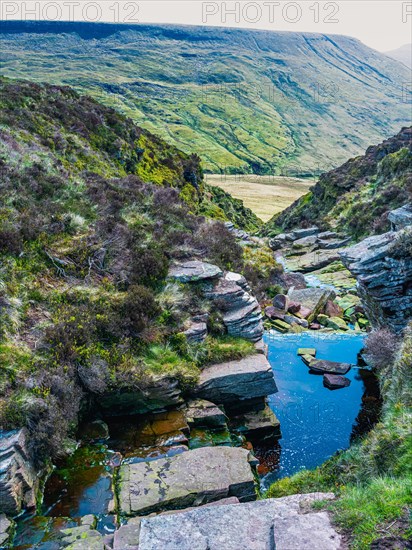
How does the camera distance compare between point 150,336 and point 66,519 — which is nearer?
point 66,519

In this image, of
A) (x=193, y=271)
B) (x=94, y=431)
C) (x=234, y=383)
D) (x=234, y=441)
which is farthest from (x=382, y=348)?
(x=94, y=431)

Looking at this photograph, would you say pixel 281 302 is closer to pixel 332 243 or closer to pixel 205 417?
pixel 205 417

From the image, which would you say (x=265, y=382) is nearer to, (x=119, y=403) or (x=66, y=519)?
(x=119, y=403)

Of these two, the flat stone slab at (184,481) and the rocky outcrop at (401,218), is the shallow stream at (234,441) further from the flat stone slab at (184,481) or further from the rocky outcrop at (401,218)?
the rocky outcrop at (401,218)

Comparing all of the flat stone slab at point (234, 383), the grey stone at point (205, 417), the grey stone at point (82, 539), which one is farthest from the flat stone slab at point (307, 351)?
the grey stone at point (82, 539)

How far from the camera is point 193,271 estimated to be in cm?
2086

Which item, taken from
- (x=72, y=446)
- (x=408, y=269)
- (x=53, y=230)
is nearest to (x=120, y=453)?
(x=72, y=446)

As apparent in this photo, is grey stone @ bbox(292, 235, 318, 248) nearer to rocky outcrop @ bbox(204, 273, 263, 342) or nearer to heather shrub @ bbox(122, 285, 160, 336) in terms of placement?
rocky outcrop @ bbox(204, 273, 263, 342)

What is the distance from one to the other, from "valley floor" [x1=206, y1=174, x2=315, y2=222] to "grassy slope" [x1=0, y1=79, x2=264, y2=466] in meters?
79.4

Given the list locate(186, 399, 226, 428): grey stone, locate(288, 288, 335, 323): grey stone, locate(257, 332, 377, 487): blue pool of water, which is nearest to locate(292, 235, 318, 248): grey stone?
locate(288, 288, 335, 323): grey stone

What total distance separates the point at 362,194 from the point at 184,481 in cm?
5385

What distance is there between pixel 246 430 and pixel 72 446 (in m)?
6.48

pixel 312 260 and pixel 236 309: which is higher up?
pixel 236 309

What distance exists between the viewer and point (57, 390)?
13930 mm
